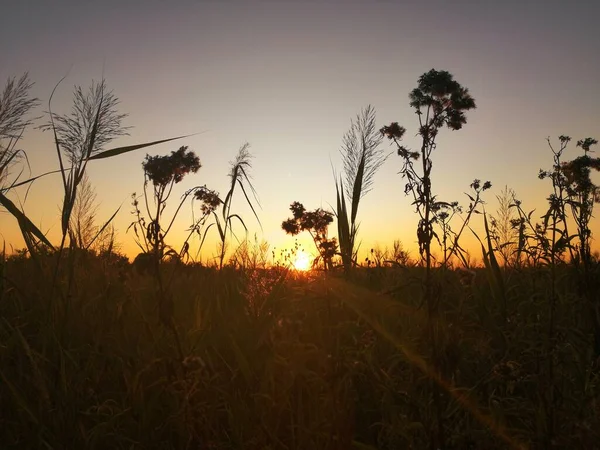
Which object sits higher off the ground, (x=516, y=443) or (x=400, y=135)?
(x=400, y=135)

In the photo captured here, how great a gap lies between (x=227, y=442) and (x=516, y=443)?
55.2 inches

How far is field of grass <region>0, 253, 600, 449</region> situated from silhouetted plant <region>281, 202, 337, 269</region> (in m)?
0.33

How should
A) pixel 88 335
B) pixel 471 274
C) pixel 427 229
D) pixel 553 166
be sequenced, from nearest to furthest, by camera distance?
pixel 427 229 → pixel 471 274 → pixel 88 335 → pixel 553 166

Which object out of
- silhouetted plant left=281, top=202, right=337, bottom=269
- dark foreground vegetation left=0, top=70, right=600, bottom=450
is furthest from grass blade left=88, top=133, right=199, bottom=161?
silhouetted plant left=281, top=202, right=337, bottom=269

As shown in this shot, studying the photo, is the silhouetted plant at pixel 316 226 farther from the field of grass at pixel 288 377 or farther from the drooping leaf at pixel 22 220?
the drooping leaf at pixel 22 220

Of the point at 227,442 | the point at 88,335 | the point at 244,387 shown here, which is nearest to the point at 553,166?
the point at 244,387

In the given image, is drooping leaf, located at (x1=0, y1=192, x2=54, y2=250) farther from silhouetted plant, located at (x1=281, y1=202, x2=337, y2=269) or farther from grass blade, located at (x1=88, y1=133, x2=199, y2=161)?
silhouetted plant, located at (x1=281, y1=202, x2=337, y2=269)

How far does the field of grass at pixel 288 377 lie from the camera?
224 centimetres

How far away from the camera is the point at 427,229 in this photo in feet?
8.00

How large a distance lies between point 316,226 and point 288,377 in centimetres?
179

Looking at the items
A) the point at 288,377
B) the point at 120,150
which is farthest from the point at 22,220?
the point at 288,377

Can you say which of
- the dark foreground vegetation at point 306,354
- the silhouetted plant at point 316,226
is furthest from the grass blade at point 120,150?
the silhouetted plant at point 316,226

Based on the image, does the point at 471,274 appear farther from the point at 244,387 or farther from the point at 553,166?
the point at 553,166

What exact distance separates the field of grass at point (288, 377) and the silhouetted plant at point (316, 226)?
0.33 metres
